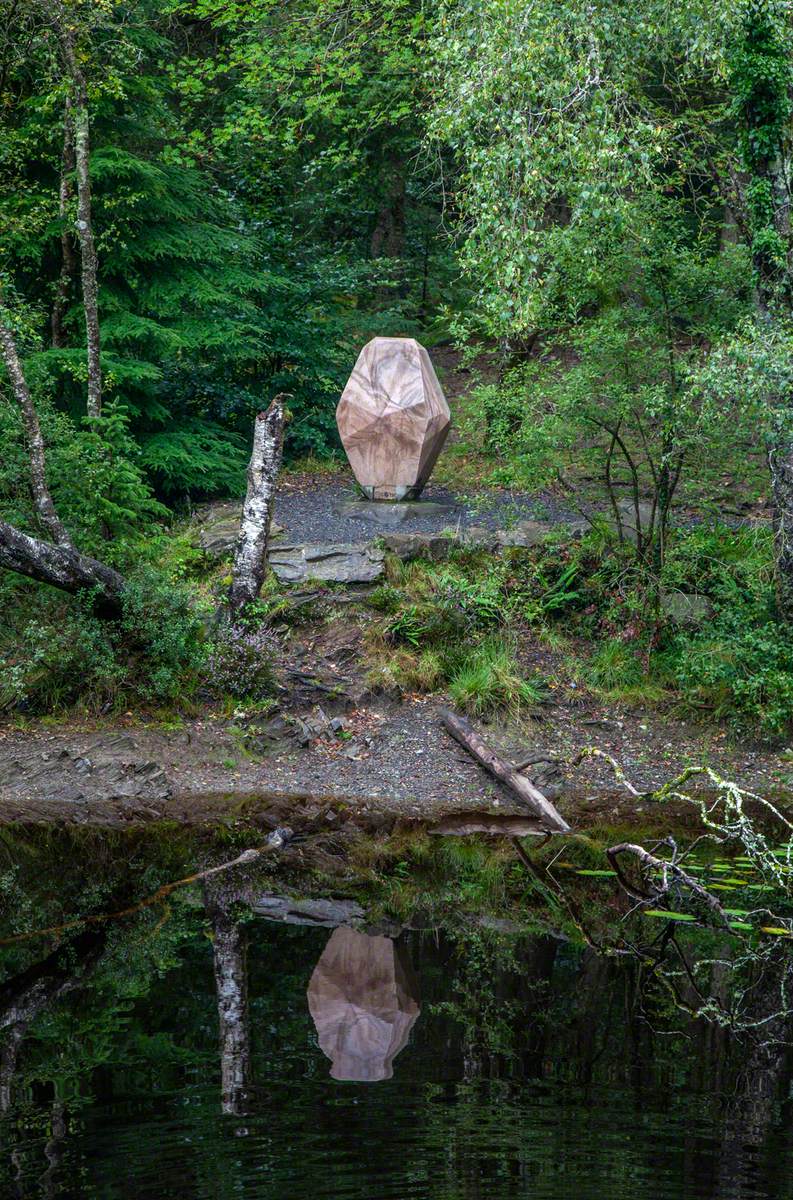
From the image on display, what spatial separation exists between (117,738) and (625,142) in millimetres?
6339

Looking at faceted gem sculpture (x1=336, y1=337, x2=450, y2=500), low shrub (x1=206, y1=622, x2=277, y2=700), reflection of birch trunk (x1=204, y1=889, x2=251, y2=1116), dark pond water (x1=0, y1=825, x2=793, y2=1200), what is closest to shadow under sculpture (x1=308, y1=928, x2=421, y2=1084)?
dark pond water (x1=0, y1=825, x2=793, y2=1200)

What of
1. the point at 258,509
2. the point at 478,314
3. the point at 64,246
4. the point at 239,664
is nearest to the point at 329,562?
the point at 258,509

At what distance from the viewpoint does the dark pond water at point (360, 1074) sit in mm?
4191

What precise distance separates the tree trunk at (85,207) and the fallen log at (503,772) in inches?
178

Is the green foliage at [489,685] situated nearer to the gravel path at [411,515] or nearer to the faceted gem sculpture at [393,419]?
the gravel path at [411,515]

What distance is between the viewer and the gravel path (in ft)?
39.3

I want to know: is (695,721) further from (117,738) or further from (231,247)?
(231,247)

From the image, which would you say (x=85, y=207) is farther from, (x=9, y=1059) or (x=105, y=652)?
(x=9, y=1059)

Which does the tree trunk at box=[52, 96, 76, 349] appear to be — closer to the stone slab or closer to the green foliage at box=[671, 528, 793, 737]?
the stone slab

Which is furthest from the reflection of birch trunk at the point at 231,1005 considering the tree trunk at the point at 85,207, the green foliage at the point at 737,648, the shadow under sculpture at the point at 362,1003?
the tree trunk at the point at 85,207

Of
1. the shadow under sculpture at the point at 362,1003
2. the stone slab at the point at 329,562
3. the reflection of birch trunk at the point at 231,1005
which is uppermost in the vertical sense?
the stone slab at the point at 329,562

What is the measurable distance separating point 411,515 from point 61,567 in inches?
177

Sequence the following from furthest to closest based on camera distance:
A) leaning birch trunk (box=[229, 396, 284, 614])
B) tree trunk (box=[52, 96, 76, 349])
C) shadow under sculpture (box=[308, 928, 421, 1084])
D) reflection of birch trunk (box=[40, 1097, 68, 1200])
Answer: tree trunk (box=[52, 96, 76, 349])
leaning birch trunk (box=[229, 396, 284, 614])
shadow under sculpture (box=[308, 928, 421, 1084])
reflection of birch trunk (box=[40, 1097, 68, 1200])

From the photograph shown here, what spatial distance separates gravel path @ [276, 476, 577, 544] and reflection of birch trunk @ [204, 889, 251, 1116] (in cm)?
554
